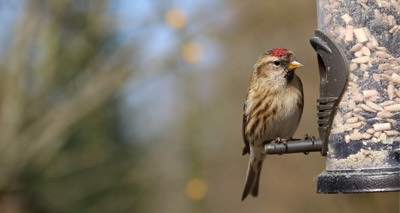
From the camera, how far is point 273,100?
4.67 metres

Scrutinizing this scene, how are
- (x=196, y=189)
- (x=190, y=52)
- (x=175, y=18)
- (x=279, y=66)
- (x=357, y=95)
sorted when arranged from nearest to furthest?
(x=357, y=95), (x=279, y=66), (x=175, y=18), (x=190, y=52), (x=196, y=189)

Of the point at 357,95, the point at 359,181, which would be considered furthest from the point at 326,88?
the point at 359,181

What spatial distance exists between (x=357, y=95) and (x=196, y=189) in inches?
165

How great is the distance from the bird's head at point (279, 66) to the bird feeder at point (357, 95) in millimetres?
720

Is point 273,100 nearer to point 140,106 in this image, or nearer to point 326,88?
point 326,88

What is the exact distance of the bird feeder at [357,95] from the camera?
3584 millimetres

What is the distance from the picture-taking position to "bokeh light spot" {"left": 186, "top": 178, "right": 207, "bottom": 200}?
7.67 metres

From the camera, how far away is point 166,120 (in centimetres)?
809

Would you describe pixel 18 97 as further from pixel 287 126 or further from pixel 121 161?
pixel 287 126

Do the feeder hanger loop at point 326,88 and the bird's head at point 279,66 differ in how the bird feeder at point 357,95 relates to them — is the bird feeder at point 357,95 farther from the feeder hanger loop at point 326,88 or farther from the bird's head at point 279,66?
the bird's head at point 279,66

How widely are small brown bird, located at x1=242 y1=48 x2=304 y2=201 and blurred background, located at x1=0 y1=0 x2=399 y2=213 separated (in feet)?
6.07

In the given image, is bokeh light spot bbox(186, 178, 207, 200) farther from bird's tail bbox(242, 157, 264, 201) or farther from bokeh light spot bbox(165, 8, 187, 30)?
bird's tail bbox(242, 157, 264, 201)

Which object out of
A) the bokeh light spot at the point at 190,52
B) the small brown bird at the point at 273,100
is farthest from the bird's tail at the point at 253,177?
the bokeh light spot at the point at 190,52

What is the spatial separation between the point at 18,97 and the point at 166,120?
6.06ft
